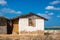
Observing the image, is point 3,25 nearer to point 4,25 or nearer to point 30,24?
point 4,25

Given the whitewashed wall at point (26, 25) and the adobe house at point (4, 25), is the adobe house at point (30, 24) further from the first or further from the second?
the adobe house at point (4, 25)

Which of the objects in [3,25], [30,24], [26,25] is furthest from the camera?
[3,25]

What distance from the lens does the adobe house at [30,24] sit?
3362 centimetres

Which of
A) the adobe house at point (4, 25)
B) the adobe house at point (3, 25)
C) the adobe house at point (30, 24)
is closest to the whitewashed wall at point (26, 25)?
the adobe house at point (30, 24)

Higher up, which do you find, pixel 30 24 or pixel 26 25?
pixel 30 24

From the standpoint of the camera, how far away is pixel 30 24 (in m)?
33.5

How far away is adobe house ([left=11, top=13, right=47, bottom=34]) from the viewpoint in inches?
1324

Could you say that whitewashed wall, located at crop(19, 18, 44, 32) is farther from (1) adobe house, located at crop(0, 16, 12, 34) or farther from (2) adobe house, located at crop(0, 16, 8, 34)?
(2) adobe house, located at crop(0, 16, 8, 34)

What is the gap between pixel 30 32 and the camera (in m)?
33.8

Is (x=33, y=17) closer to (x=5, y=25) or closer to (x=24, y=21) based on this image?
(x=24, y=21)

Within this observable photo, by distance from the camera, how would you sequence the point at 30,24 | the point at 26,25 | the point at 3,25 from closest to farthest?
the point at 30,24, the point at 26,25, the point at 3,25

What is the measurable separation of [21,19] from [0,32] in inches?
173

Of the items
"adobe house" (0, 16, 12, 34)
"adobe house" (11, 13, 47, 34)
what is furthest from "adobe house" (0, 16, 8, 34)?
"adobe house" (11, 13, 47, 34)

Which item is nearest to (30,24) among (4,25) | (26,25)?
(26,25)
